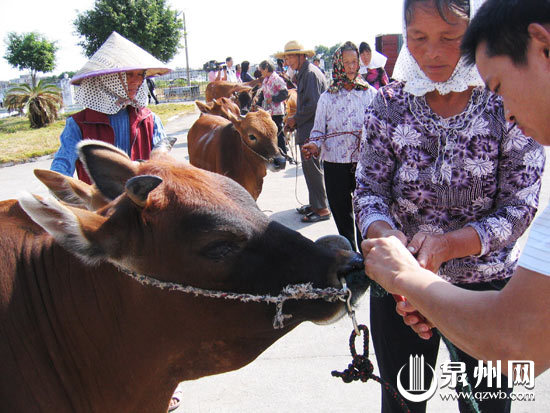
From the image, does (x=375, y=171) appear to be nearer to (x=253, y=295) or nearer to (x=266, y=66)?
(x=253, y=295)

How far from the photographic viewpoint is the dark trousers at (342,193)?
532 centimetres

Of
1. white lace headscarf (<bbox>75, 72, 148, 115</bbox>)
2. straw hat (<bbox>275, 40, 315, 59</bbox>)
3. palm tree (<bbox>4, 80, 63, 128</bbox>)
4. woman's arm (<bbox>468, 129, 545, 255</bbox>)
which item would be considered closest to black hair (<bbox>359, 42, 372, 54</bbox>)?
straw hat (<bbox>275, 40, 315, 59</bbox>)

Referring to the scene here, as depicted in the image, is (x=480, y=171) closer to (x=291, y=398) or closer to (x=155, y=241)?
(x=155, y=241)

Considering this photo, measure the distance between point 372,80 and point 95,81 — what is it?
7.16 meters

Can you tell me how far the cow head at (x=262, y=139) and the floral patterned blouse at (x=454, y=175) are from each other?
4.93 metres

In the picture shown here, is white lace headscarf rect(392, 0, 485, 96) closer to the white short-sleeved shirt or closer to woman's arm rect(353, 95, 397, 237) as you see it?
woman's arm rect(353, 95, 397, 237)

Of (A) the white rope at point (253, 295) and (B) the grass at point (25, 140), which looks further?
(B) the grass at point (25, 140)


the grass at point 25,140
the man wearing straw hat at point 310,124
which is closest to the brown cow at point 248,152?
the man wearing straw hat at point 310,124

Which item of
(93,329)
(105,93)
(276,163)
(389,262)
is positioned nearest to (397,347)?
(389,262)

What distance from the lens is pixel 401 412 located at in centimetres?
227

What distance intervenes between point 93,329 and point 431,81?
176 cm

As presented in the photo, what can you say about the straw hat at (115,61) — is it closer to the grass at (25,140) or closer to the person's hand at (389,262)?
the person's hand at (389,262)

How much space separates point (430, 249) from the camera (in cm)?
179

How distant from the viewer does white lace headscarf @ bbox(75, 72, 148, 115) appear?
11.0ft
